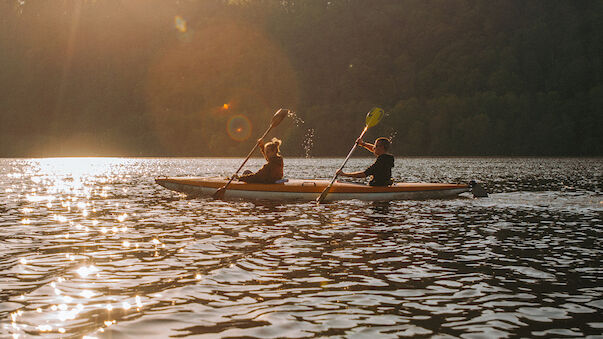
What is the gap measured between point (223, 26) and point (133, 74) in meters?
19.8

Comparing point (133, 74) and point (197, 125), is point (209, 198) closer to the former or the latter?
point (197, 125)

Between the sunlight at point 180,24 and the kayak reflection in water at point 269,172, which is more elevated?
the sunlight at point 180,24

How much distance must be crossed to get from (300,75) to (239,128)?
1685 cm

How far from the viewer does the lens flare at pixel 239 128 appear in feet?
315

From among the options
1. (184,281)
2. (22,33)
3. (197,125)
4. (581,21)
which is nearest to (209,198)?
(184,281)

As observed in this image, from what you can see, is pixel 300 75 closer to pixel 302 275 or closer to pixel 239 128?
pixel 239 128

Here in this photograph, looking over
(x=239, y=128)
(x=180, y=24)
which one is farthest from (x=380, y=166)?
(x=180, y=24)

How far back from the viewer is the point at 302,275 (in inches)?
297

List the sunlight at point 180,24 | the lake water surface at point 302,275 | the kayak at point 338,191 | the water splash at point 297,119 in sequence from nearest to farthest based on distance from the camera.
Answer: the lake water surface at point 302,275 → the kayak at point 338,191 → the water splash at point 297,119 → the sunlight at point 180,24

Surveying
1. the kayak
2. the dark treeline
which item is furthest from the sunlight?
the kayak

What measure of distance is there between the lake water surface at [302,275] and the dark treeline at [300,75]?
2966 inches

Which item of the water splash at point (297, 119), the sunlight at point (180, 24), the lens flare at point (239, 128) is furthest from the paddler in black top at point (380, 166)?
the sunlight at point (180, 24)

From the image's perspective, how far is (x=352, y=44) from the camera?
111312mm

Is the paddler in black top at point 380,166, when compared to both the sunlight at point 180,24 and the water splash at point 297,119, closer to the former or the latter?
the water splash at point 297,119
